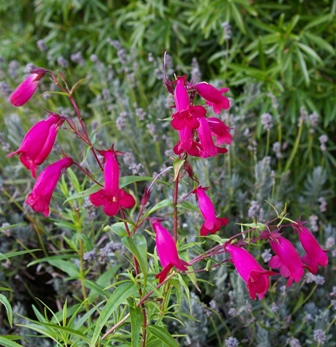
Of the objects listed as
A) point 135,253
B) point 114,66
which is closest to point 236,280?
point 135,253

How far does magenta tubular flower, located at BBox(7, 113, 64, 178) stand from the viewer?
110 centimetres

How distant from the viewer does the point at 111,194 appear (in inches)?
42.4

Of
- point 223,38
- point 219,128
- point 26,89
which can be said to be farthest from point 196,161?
point 26,89

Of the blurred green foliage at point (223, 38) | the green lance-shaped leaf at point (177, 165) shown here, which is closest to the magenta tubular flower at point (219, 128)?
the green lance-shaped leaf at point (177, 165)

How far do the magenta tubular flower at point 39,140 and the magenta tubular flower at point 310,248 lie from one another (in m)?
0.52

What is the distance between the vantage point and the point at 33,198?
1117mm

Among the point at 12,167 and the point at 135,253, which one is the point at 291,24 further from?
the point at 135,253

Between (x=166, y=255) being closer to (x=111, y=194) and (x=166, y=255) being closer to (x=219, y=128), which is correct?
(x=111, y=194)

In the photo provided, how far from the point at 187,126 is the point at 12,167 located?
1.45m

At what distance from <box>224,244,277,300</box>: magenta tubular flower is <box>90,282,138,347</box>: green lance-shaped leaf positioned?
0.74 ft

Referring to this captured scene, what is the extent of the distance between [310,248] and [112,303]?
0.41 m

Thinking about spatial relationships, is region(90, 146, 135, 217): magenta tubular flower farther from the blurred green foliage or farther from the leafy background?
the blurred green foliage

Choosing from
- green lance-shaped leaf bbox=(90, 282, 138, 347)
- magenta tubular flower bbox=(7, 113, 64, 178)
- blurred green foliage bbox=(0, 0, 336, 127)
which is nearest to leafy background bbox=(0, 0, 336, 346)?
blurred green foliage bbox=(0, 0, 336, 127)

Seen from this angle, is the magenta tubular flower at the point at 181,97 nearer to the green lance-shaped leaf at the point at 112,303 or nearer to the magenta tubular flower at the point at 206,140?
the magenta tubular flower at the point at 206,140
